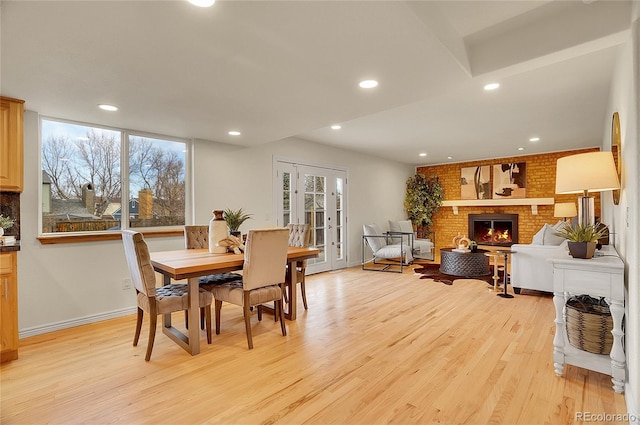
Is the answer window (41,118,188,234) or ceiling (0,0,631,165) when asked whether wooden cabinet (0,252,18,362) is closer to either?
window (41,118,188,234)

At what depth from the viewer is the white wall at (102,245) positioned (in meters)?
3.09

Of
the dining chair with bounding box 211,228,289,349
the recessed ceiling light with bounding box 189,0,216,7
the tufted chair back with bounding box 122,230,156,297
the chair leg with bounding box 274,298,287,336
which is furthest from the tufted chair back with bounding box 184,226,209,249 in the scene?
the recessed ceiling light with bounding box 189,0,216,7

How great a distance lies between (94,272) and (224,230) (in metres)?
1.53

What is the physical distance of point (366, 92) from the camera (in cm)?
269

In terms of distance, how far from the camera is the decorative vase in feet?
7.19

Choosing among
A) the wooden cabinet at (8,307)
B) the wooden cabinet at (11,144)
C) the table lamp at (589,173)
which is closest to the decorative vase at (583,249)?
the table lamp at (589,173)

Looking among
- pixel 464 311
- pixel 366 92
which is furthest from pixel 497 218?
pixel 366 92

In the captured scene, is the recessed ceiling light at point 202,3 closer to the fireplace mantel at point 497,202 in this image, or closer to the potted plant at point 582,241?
the potted plant at point 582,241

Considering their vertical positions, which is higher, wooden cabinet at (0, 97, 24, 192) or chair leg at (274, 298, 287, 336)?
wooden cabinet at (0, 97, 24, 192)

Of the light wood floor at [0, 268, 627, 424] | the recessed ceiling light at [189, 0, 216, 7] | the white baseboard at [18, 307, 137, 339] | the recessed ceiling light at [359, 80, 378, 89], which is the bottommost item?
the light wood floor at [0, 268, 627, 424]

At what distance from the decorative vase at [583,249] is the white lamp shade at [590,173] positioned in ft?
1.19

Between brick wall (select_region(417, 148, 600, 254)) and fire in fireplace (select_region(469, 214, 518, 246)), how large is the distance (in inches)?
4.4

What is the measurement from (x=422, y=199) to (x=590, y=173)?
620 cm

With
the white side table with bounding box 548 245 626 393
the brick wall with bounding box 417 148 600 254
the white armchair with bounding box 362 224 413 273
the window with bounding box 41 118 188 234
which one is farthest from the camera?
the brick wall with bounding box 417 148 600 254
